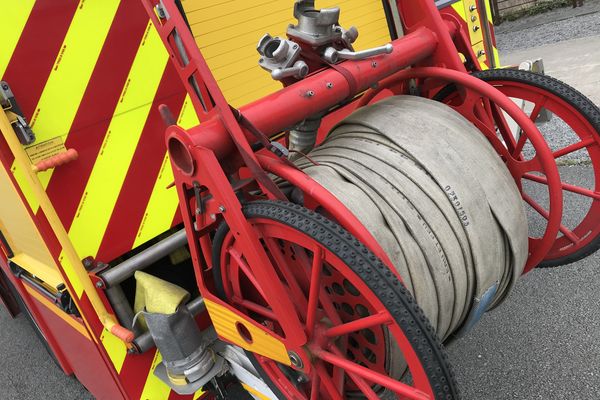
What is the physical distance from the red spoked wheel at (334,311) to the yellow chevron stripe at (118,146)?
1.69 ft

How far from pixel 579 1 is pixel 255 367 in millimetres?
10499

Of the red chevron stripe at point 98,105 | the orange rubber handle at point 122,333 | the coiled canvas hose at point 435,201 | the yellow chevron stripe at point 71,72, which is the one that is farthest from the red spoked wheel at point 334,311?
the yellow chevron stripe at point 71,72

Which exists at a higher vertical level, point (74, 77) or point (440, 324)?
point (74, 77)

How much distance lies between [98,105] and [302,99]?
2.48 feet

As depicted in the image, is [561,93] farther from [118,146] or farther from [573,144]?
[118,146]

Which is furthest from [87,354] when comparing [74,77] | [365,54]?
[365,54]

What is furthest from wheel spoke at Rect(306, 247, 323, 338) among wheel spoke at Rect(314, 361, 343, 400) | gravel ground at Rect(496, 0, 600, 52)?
→ gravel ground at Rect(496, 0, 600, 52)

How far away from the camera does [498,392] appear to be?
2170 millimetres

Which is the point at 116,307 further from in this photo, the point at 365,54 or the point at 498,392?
the point at 498,392

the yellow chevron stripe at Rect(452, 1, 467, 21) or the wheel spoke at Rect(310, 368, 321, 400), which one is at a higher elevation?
the yellow chevron stripe at Rect(452, 1, 467, 21)

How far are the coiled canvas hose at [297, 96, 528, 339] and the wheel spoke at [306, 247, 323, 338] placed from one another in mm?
190

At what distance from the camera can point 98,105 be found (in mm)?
1739

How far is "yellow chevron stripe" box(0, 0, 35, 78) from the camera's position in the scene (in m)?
1.54

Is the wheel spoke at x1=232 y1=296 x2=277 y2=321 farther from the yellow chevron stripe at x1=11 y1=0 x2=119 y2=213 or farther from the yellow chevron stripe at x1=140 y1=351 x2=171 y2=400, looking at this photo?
the yellow chevron stripe at x1=11 y1=0 x2=119 y2=213
